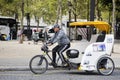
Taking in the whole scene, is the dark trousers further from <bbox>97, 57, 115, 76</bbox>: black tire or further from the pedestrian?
<bbox>97, 57, 115, 76</bbox>: black tire

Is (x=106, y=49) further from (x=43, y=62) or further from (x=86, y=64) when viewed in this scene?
(x=43, y=62)

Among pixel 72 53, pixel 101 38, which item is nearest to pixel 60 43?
pixel 72 53

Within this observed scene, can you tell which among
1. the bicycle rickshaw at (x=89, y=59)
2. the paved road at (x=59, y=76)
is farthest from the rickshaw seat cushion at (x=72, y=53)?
the paved road at (x=59, y=76)

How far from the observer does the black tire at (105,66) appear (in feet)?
53.2

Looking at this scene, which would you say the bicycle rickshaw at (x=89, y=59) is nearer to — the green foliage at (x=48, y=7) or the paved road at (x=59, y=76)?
the paved road at (x=59, y=76)

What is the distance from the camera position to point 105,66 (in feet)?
53.3

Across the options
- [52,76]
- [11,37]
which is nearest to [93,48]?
[52,76]

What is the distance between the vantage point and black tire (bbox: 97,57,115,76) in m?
16.2

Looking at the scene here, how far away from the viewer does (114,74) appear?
657 inches

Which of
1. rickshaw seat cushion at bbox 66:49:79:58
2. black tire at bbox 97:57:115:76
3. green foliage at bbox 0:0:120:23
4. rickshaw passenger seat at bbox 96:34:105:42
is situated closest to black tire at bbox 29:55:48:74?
rickshaw seat cushion at bbox 66:49:79:58

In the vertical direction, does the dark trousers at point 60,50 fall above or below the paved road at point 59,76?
above

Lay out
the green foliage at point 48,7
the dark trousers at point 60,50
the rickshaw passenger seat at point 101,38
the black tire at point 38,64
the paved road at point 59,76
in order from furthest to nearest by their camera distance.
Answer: the green foliage at point 48,7 → the rickshaw passenger seat at point 101,38 → the dark trousers at point 60,50 → the black tire at point 38,64 → the paved road at point 59,76

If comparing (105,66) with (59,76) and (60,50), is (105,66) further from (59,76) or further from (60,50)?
(59,76)

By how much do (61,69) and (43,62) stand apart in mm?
725
